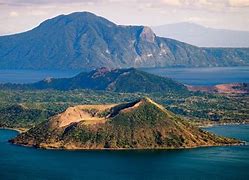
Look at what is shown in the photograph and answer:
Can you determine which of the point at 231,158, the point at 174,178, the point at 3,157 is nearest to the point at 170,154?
the point at 231,158

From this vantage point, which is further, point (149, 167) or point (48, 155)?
point (48, 155)

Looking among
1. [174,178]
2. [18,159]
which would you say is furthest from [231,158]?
[18,159]

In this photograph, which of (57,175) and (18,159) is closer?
(57,175)

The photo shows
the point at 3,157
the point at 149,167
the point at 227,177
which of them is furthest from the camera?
the point at 3,157

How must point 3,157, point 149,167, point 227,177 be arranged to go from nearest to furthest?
point 227,177
point 149,167
point 3,157

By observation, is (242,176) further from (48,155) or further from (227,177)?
(48,155)

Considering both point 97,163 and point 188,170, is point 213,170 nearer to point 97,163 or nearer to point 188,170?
point 188,170
